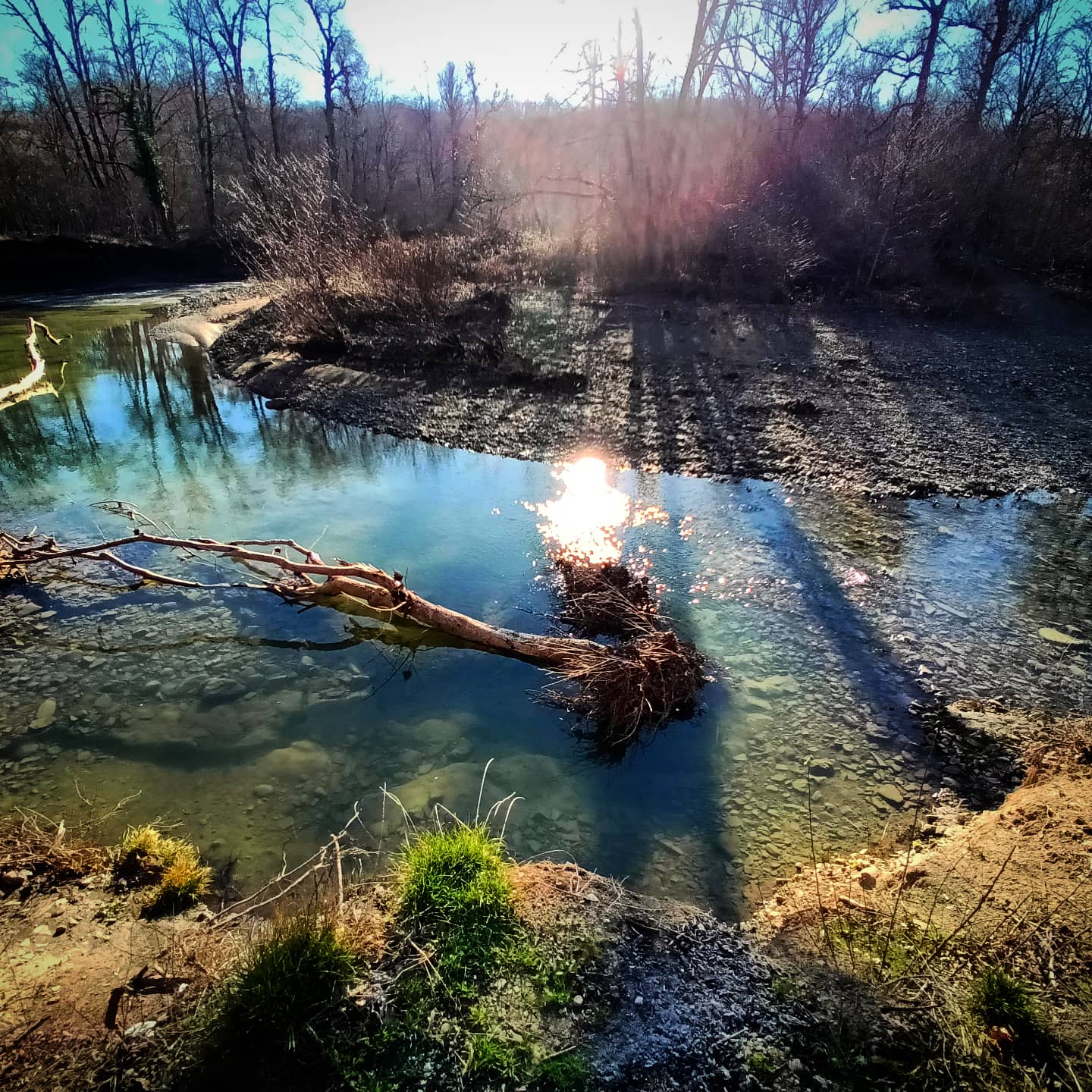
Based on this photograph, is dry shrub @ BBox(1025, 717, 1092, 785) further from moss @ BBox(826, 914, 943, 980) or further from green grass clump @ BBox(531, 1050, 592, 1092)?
green grass clump @ BBox(531, 1050, 592, 1092)

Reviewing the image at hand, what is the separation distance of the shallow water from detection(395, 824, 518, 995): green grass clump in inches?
18.0

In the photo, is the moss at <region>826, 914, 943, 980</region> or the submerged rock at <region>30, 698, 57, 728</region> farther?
the submerged rock at <region>30, 698, 57, 728</region>

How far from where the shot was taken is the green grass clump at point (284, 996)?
2.04 metres

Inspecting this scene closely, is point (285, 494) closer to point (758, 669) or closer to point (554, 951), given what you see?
point (758, 669)

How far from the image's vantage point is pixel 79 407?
10.0 metres

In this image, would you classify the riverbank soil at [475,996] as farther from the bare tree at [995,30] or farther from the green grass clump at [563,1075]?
the bare tree at [995,30]

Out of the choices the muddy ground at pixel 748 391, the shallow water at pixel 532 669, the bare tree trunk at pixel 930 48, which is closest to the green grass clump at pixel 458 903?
the shallow water at pixel 532 669

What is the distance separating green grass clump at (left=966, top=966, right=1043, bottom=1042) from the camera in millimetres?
1972

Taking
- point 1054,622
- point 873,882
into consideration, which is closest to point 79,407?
point 873,882

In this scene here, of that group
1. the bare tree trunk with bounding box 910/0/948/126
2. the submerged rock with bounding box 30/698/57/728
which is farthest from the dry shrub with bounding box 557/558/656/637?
the bare tree trunk with bounding box 910/0/948/126

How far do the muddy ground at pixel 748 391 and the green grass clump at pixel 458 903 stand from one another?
540 cm

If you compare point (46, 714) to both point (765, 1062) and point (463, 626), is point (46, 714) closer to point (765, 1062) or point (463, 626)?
point (463, 626)

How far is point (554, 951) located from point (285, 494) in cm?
579

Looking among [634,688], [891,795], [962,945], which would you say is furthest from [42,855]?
[891,795]
